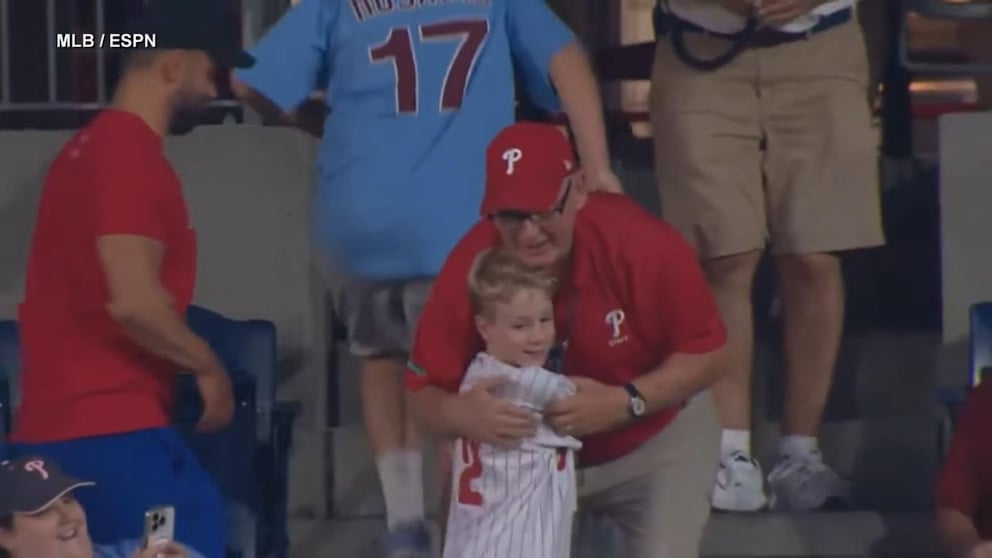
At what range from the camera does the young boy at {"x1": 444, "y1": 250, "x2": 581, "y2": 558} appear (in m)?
5.09

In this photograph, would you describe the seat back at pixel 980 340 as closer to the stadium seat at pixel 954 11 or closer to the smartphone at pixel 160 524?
the stadium seat at pixel 954 11

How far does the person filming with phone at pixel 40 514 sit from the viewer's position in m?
5.06

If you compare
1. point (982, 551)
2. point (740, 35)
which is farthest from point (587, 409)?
point (740, 35)

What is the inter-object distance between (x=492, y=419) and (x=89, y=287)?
906mm

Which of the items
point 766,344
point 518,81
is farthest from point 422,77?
point 766,344

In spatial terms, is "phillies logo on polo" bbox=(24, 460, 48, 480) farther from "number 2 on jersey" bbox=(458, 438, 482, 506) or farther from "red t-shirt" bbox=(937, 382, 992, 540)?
"red t-shirt" bbox=(937, 382, 992, 540)

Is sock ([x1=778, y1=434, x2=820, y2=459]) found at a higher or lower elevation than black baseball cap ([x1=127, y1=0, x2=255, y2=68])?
lower

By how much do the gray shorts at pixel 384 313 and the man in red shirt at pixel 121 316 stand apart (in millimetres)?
723

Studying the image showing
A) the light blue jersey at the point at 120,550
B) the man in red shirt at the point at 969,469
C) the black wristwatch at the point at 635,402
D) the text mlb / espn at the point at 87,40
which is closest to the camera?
the black wristwatch at the point at 635,402

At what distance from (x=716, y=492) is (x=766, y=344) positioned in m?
1.00

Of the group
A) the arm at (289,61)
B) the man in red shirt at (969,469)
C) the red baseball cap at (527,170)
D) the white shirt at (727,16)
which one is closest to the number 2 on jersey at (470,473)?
the red baseball cap at (527,170)

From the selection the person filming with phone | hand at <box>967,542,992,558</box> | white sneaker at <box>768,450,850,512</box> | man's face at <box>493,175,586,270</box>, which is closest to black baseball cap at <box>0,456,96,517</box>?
the person filming with phone

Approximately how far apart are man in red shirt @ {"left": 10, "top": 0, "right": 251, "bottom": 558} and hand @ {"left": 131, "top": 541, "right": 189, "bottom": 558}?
72 millimetres

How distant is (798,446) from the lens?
21.7 ft
